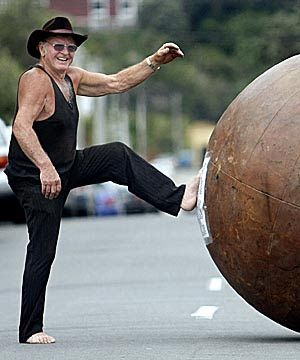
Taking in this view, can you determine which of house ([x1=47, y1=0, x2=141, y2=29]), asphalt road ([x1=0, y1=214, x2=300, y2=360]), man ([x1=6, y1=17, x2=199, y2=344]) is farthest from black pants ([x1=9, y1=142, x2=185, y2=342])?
house ([x1=47, y1=0, x2=141, y2=29])

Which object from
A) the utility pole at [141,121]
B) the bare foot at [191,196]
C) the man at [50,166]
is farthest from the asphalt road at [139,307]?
the utility pole at [141,121]

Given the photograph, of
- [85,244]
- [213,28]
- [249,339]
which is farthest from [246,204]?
[213,28]

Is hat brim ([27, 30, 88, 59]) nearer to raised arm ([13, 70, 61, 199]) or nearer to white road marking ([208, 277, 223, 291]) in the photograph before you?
raised arm ([13, 70, 61, 199])

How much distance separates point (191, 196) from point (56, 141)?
3.23ft

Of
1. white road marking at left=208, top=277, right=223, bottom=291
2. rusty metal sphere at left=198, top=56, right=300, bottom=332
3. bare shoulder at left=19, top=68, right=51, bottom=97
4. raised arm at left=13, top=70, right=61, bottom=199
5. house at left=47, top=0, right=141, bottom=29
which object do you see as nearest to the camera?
rusty metal sphere at left=198, top=56, right=300, bottom=332

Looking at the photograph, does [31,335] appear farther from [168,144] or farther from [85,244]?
[168,144]

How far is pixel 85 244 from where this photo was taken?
2239 centimetres

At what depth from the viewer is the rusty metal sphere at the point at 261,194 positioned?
9.03 m

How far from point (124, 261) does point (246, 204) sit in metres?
9.60

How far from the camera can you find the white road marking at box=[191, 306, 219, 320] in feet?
39.4

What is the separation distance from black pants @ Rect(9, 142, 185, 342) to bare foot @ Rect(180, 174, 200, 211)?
0.06m

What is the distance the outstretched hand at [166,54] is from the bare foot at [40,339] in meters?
2.07

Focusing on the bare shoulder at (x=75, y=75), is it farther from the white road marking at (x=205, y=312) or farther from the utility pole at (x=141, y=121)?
the utility pole at (x=141, y=121)

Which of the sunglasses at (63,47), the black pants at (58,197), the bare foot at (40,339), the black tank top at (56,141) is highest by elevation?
the sunglasses at (63,47)
